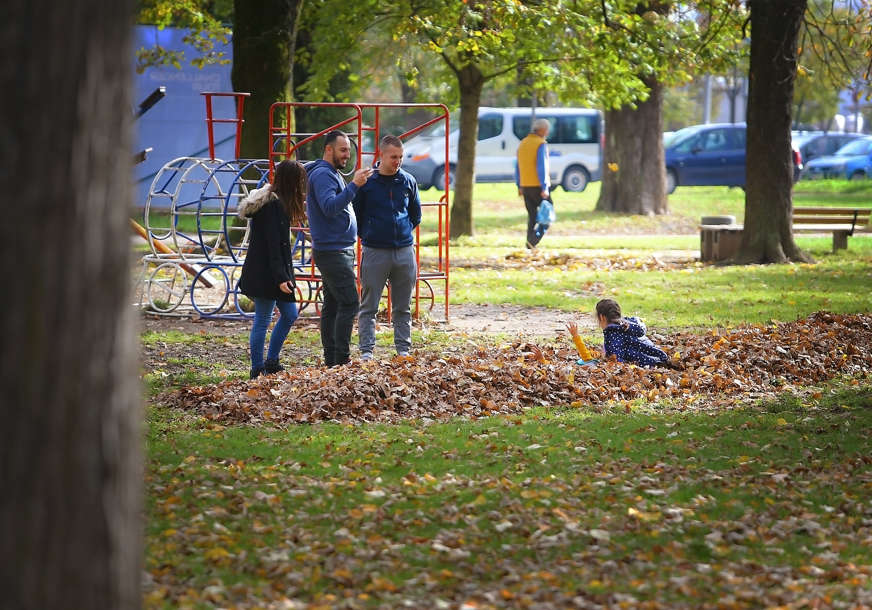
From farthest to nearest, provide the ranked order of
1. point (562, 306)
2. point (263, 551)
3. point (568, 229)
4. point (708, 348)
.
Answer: point (568, 229), point (562, 306), point (708, 348), point (263, 551)

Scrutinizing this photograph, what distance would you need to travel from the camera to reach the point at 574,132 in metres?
36.6

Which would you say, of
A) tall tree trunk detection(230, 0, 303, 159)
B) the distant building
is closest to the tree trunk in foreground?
tall tree trunk detection(230, 0, 303, 159)

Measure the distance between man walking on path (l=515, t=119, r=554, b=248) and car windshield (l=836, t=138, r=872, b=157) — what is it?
22.5 metres

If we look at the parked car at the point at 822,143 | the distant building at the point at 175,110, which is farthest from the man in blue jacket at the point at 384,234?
the parked car at the point at 822,143

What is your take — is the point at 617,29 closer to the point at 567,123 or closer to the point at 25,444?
the point at 25,444

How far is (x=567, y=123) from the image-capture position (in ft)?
121

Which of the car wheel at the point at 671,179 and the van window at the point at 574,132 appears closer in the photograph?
the car wheel at the point at 671,179

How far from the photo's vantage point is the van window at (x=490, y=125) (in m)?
37.4

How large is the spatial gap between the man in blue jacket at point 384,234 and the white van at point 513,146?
80.2 feet

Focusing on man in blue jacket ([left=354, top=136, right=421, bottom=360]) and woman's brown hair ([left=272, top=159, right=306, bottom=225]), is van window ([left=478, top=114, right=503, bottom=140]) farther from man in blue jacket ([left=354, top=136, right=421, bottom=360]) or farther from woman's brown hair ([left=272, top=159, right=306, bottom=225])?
woman's brown hair ([left=272, top=159, right=306, bottom=225])

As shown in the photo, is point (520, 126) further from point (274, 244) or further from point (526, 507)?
point (526, 507)

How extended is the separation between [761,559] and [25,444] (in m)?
3.46

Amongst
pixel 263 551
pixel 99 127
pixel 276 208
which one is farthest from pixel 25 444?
pixel 276 208

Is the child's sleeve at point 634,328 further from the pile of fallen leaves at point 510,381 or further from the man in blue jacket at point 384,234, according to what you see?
the man in blue jacket at point 384,234
